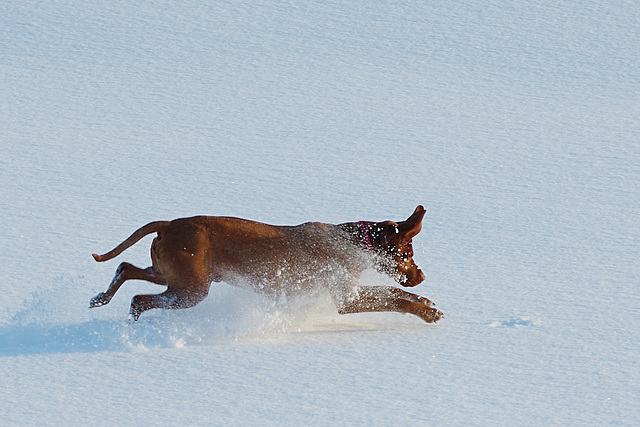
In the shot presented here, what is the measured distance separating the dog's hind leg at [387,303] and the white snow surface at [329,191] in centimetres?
11

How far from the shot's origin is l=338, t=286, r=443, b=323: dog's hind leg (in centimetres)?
465

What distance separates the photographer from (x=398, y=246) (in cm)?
476

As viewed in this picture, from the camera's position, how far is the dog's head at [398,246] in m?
4.73

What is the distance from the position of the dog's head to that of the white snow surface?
0.19 meters

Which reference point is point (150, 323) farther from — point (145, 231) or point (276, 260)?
point (276, 260)

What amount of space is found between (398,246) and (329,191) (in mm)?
2264

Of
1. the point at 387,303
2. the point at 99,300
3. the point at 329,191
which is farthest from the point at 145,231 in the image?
the point at 329,191

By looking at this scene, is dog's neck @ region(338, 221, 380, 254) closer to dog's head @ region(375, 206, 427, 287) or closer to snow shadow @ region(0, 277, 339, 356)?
dog's head @ region(375, 206, 427, 287)

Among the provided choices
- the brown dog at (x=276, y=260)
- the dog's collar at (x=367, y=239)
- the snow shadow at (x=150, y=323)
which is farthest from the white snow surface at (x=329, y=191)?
the dog's collar at (x=367, y=239)

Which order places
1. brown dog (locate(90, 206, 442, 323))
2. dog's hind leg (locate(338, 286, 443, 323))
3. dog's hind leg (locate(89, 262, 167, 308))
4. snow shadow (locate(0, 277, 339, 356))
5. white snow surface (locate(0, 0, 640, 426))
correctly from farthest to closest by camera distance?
dog's hind leg (locate(89, 262, 167, 308)) < dog's hind leg (locate(338, 286, 443, 323)) < brown dog (locate(90, 206, 442, 323)) < snow shadow (locate(0, 277, 339, 356)) < white snow surface (locate(0, 0, 640, 426))

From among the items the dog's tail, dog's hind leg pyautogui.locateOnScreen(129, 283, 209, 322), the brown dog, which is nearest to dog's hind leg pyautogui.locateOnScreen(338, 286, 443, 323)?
the brown dog

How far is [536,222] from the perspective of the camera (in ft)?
21.3

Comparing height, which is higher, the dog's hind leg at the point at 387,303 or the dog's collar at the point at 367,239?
the dog's collar at the point at 367,239

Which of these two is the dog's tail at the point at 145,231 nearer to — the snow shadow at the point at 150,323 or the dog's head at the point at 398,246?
the snow shadow at the point at 150,323
